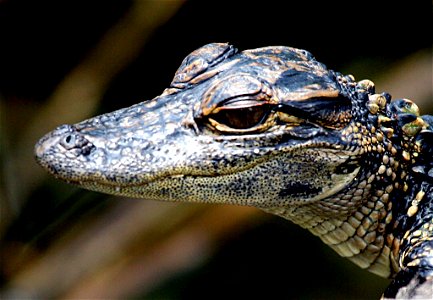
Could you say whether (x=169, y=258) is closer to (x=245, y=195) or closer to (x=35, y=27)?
(x=35, y=27)

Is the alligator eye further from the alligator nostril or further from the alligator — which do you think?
the alligator nostril

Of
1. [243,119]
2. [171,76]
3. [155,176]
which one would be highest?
[243,119]

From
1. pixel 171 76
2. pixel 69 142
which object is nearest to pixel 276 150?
pixel 69 142

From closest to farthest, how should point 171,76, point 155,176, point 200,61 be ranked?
point 155,176 → point 200,61 → point 171,76

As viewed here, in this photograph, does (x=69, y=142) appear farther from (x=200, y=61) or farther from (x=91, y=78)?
(x=91, y=78)

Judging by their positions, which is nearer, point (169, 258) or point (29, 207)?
point (169, 258)

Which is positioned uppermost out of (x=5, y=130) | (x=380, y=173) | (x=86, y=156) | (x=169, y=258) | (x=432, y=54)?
(x=86, y=156)

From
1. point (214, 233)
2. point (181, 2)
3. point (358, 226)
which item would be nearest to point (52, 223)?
point (214, 233)
